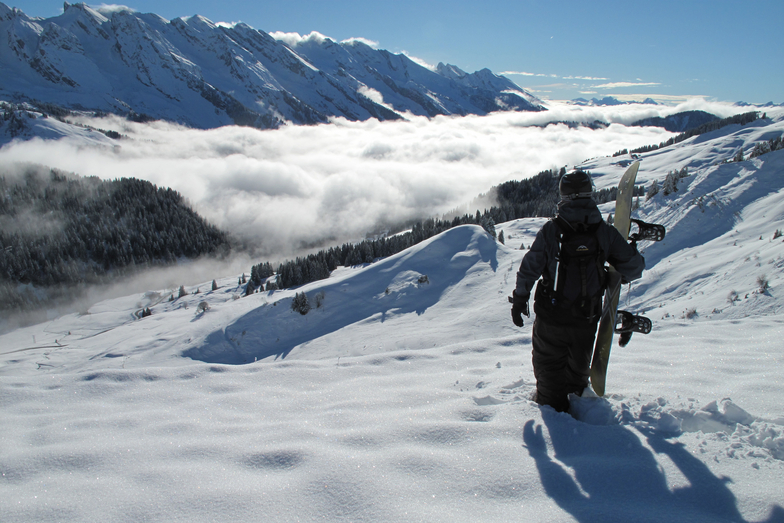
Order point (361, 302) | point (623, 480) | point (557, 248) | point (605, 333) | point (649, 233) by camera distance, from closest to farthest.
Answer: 1. point (623, 480)
2. point (557, 248)
3. point (605, 333)
4. point (649, 233)
5. point (361, 302)

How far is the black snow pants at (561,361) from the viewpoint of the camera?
13.5 feet

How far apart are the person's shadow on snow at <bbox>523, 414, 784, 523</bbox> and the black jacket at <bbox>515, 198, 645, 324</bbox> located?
5.25 ft

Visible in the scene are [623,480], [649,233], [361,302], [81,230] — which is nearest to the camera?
[623,480]

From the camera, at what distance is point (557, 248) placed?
4160 mm

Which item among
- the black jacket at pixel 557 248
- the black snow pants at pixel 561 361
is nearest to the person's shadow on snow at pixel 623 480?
the black snow pants at pixel 561 361

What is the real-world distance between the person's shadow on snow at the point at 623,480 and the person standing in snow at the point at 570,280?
0.76 m

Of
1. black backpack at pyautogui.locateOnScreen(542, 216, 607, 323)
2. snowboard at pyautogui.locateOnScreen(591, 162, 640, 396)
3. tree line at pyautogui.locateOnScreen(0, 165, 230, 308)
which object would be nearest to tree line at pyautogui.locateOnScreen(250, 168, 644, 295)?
snowboard at pyautogui.locateOnScreen(591, 162, 640, 396)

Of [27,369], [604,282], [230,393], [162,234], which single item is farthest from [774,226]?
[162,234]

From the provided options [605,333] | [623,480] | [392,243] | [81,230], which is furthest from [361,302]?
[81,230]

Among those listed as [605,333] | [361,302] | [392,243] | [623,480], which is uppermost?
[392,243]

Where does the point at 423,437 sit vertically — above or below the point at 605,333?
below

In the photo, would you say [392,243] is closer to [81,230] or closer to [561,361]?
[561,361]

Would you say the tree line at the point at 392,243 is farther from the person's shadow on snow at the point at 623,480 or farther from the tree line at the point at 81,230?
the tree line at the point at 81,230

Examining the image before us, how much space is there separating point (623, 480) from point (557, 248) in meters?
2.30
